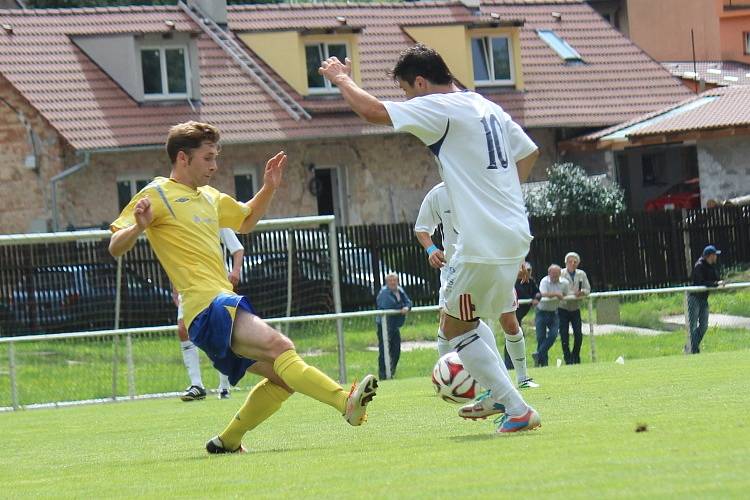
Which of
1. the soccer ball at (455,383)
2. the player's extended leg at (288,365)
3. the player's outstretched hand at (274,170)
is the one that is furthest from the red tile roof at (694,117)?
the player's extended leg at (288,365)

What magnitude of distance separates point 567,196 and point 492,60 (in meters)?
6.90

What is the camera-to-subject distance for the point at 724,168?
40.1 m

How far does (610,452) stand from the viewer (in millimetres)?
7023

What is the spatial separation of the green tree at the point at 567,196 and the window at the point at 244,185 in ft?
23.8

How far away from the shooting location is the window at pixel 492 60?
43.8 m

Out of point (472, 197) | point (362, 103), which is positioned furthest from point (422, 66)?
point (472, 197)

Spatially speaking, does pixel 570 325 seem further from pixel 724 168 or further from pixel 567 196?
pixel 724 168

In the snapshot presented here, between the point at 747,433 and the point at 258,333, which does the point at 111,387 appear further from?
the point at 747,433

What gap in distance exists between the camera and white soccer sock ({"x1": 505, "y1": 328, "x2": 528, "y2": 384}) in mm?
15398

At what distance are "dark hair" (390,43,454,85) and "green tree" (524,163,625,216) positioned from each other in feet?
96.7

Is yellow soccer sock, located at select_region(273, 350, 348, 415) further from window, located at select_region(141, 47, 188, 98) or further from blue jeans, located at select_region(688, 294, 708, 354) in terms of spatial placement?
window, located at select_region(141, 47, 188, 98)

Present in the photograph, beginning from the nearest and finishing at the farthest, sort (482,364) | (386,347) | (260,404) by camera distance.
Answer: (482,364) < (260,404) < (386,347)

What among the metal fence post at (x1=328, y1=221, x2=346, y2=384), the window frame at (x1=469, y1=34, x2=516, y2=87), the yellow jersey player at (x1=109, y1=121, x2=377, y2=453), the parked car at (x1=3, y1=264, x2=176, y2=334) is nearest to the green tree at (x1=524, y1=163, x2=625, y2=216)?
the window frame at (x1=469, y1=34, x2=516, y2=87)

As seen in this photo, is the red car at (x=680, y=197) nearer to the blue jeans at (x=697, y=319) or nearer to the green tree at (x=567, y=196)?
the green tree at (x=567, y=196)
